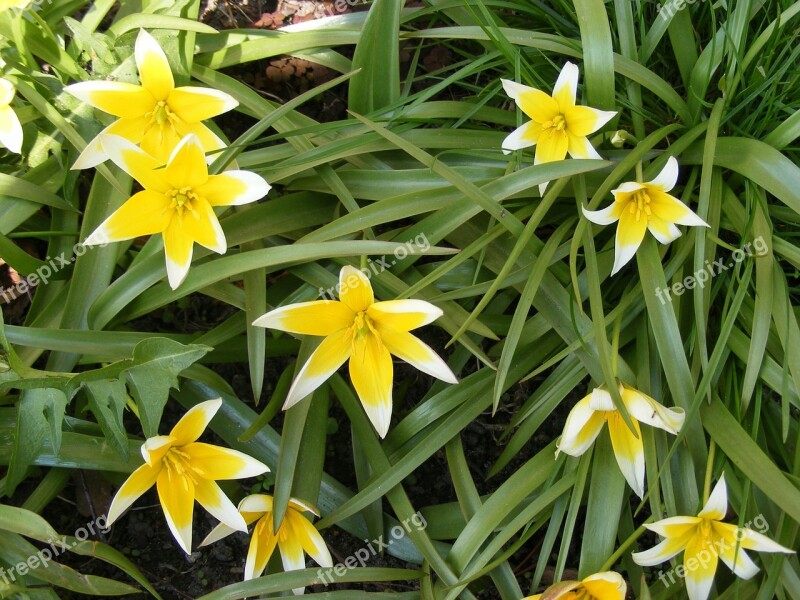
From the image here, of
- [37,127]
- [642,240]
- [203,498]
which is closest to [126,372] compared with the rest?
[203,498]

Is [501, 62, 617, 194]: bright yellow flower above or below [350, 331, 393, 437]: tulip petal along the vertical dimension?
above

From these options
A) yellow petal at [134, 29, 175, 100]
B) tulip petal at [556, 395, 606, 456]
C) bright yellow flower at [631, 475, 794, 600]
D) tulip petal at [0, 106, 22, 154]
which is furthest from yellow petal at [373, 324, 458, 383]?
tulip petal at [0, 106, 22, 154]

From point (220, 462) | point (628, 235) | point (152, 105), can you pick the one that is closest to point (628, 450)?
point (628, 235)

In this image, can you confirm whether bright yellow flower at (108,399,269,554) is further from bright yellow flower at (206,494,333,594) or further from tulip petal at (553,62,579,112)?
tulip petal at (553,62,579,112)

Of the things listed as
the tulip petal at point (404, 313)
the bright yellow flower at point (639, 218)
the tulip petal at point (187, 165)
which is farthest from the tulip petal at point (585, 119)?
the tulip petal at point (187, 165)

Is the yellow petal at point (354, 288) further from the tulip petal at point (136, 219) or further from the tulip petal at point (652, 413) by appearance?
the tulip petal at point (652, 413)

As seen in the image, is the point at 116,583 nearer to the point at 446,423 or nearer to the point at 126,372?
the point at 126,372

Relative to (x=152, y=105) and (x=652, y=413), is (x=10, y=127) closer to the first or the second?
(x=152, y=105)
